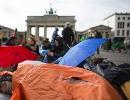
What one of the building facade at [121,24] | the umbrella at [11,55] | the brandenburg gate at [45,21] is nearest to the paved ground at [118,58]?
the umbrella at [11,55]

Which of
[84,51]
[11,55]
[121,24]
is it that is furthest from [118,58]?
[121,24]

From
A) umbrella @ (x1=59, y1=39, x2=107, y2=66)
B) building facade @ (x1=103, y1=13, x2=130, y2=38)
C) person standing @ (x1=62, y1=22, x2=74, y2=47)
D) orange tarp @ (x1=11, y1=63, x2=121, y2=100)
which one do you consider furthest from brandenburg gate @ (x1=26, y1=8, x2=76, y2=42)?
orange tarp @ (x1=11, y1=63, x2=121, y2=100)

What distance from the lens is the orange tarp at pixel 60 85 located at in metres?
5.77

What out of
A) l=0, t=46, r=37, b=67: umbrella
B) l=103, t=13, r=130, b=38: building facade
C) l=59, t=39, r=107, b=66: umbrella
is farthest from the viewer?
l=103, t=13, r=130, b=38: building facade

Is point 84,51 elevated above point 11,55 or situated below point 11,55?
above

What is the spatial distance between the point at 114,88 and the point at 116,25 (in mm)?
143258

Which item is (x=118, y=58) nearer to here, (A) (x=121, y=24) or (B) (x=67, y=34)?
(B) (x=67, y=34)

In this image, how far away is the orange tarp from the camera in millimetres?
5773

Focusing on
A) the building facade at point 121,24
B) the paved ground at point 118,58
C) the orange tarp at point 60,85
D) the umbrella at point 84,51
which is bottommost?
the paved ground at point 118,58

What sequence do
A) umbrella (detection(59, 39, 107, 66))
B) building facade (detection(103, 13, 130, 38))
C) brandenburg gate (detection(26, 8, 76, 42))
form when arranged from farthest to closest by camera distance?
building facade (detection(103, 13, 130, 38))
brandenburg gate (detection(26, 8, 76, 42))
umbrella (detection(59, 39, 107, 66))

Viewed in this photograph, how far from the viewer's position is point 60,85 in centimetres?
602

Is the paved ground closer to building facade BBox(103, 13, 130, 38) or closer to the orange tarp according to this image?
the orange tarp

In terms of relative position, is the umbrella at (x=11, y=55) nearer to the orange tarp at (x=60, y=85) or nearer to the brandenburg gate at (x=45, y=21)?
the orange tarp at (x=60, y=85)

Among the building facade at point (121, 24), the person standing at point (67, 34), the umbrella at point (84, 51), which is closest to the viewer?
the umbrella at point (84, 51)
